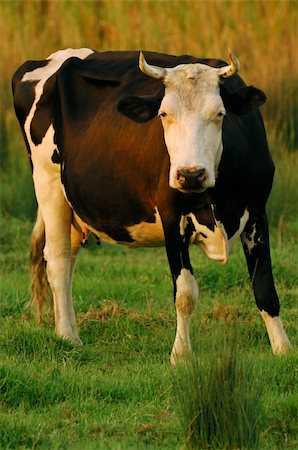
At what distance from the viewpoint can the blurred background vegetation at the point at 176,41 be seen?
41.9 ft

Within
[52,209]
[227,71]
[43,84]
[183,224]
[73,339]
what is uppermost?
[227,71]

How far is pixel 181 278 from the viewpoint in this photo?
7703 millimetres

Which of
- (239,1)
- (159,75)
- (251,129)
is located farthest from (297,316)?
(239,1)

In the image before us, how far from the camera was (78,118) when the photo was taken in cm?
871

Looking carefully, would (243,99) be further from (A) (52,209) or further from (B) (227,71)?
(A) (52,209)

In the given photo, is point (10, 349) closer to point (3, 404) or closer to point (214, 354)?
point (3, 404)

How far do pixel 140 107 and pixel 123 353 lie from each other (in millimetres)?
1535

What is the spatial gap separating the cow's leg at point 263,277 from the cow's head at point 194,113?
0.62 meters

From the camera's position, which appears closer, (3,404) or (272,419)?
(272,419)

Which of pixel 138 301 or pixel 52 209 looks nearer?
pixel 52 209

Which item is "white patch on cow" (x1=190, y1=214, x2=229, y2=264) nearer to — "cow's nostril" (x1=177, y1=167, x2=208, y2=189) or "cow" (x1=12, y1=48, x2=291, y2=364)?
"cow" (x1=12, y1=48, x2=291, y2=364)

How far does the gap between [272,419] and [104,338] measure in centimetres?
252

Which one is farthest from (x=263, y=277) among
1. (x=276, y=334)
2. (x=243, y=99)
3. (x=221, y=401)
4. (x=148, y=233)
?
(x=221, y=401)

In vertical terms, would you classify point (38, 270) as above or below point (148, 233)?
below
